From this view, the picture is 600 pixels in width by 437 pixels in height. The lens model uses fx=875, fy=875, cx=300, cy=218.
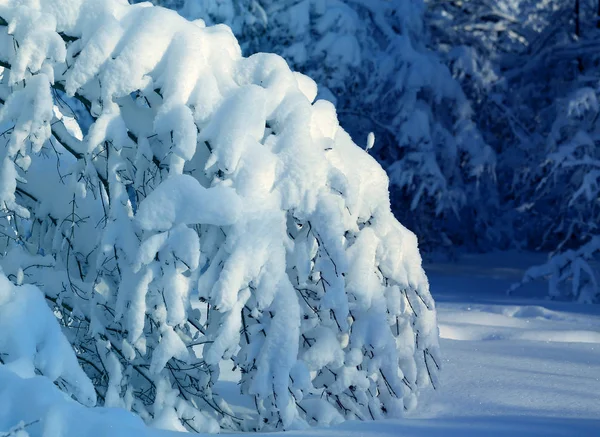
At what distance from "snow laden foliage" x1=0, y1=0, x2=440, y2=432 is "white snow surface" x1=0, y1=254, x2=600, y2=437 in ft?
1.21

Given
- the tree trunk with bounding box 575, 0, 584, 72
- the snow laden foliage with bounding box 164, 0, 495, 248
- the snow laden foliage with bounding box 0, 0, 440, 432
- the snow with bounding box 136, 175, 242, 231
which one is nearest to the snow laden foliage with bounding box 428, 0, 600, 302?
the tree trunk with bounding box 575, 0, 584, 72

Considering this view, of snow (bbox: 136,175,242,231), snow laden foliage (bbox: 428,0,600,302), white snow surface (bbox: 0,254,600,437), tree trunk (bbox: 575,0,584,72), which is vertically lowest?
snow laden foliage (bbox: 428,0,600,302)

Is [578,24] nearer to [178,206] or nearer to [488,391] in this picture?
[488,391]

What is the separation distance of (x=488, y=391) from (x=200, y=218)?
1.94 metres

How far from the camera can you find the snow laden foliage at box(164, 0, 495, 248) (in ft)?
41.2

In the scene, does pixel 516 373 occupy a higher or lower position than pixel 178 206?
lower

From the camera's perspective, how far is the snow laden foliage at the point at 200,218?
337 centimetres

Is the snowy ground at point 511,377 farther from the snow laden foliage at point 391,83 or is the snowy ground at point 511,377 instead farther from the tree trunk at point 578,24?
the tree trunk at point 578,24

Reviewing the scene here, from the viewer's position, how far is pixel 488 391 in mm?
4387

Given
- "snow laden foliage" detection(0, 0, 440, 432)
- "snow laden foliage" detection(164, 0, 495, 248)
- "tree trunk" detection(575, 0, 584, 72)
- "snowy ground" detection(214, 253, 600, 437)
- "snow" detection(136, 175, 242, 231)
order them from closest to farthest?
"snow" detection(136, 175, 242, 231) → "snow laden foliage" detection(0, 0, 440, 432) → "snowy ground" detection(214, 253, 600, 437) → "snow laden foliage" detection(164, 0, 495, 248) → "tree trunk" detection(575, 0, 584, 72)

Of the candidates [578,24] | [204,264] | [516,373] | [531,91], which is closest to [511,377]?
[516,373]

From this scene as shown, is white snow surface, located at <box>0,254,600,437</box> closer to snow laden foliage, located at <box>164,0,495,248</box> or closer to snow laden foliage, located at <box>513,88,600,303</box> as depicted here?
snow laden foliage, located at <box>513,88,600,303</box>

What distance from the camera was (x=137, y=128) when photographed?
11.8 feet

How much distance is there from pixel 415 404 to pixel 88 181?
A: 1.85 metres
